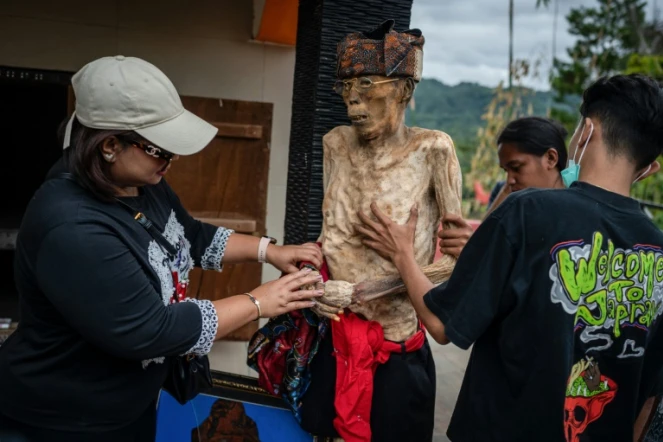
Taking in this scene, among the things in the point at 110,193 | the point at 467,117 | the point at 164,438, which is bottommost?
the point at 164,438

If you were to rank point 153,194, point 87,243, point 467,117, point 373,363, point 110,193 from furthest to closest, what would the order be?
point 467,117 → point 373,363 → point 153,194 → point 110,193 → point 87,243

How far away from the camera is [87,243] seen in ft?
5.03

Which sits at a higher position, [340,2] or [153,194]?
[340,2]

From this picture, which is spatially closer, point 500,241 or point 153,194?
point 500,241

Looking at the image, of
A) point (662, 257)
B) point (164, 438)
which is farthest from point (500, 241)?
point (164, 438)

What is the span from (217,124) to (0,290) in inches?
107

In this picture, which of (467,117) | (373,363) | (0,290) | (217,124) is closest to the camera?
(373,363)

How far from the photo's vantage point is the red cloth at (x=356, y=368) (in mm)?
2121

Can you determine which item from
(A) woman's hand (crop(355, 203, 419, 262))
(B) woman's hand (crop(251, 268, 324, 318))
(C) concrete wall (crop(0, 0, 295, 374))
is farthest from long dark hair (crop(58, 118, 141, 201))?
(C) concrete wall (crop(0, 0, 295, 374))

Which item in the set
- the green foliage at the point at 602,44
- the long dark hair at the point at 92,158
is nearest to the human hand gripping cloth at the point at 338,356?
the long dark hair at the point at 92,158

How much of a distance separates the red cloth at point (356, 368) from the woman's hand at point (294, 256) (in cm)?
23

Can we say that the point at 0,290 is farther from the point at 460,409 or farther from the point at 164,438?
the point at 460,409

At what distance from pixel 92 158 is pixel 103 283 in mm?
339

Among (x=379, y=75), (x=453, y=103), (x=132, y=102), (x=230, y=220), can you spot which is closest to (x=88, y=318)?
(x=132, y=102)
